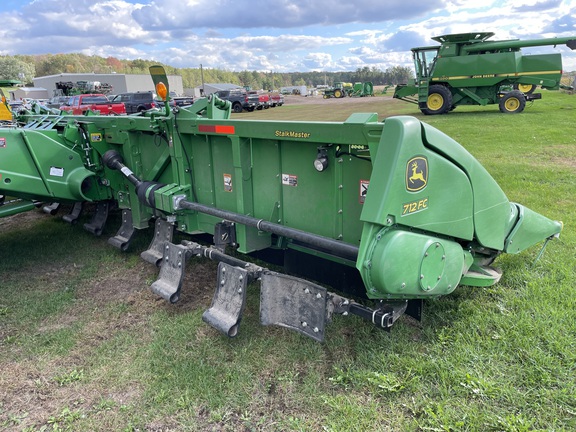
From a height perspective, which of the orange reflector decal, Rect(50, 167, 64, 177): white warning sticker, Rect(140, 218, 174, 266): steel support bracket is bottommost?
Rect(140, 218, 174, 266): steel support bracket

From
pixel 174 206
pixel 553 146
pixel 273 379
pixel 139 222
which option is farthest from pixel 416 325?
pixel 553 146

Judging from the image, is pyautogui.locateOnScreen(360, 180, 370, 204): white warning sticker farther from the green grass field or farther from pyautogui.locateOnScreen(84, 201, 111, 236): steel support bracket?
pyautogui.locateOnScreen(84, 201, 111, 236): steel support bracket

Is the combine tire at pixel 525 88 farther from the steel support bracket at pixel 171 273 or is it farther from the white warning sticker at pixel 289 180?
the steel support bracket at pixel 171 273

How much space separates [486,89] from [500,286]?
52.2ft

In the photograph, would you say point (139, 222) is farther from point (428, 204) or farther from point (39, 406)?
point (428, 204)

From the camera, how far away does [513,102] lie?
16.8 m

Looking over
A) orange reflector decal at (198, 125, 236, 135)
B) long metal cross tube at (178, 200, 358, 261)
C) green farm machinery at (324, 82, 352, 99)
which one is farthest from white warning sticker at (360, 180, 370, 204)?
green farm machinery at (324, 82, 352, 99)

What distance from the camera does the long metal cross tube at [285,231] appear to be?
2738 mm

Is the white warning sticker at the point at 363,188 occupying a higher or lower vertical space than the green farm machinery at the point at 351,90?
higher

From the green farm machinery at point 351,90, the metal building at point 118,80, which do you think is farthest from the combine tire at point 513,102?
the metal building at point 118,80

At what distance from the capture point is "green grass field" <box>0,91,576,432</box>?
2.44 metres

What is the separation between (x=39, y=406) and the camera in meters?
2.67

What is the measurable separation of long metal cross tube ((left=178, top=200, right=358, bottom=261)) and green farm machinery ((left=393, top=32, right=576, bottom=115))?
1571 cm

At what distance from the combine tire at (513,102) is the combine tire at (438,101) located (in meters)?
1.87
